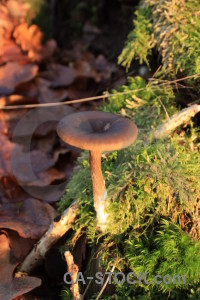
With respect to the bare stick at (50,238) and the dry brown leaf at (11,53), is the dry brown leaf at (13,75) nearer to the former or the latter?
the dry brown leaf at (11,53)

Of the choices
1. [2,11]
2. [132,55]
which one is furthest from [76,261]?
[2,11]

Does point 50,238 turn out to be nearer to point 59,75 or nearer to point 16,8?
point 59,75

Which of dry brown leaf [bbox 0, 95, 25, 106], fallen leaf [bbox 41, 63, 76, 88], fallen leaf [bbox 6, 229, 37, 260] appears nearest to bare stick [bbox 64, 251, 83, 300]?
fallen leaf [bbox 6, 229, 37, 260]

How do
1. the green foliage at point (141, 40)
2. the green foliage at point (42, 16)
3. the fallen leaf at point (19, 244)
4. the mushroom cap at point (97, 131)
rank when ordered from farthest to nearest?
the green foliage at point (42, 16), the green foliage at point (141, 40), the fallen leaf at point (19, 244), the mushroom cap at point (97, 131)

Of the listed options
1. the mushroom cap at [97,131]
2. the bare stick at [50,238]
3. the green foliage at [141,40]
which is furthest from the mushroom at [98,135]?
the green foliage at [141,40]

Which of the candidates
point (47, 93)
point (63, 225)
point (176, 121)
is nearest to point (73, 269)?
point (63, 225)

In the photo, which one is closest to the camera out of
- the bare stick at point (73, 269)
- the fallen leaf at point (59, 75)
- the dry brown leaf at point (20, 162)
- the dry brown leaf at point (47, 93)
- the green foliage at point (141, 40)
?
the bare stick at point (73, 269)

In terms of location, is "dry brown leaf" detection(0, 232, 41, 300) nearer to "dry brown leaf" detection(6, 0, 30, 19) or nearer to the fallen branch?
the fallen branch
